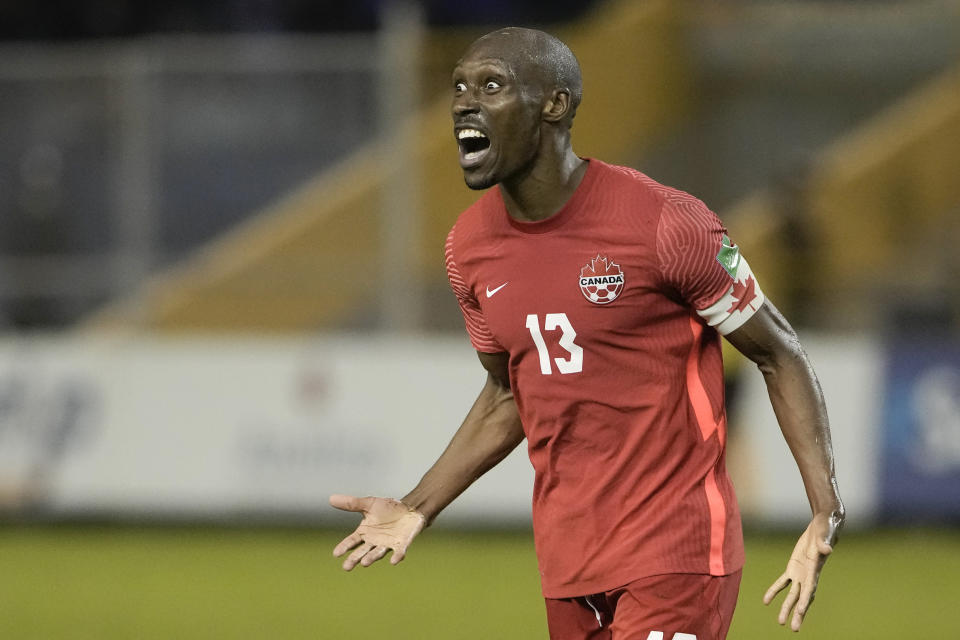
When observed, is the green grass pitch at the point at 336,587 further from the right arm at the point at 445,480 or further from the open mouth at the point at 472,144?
the open mouth at the point at 472,144

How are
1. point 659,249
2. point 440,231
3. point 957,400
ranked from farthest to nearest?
point 440,231 → point 957,400 → point 659,249

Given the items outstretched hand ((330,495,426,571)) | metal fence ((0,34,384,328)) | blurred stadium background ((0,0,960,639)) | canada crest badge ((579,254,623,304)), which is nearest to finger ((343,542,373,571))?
outstretched hand ((330,495,426,571))

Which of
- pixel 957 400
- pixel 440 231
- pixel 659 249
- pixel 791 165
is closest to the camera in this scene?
pixel 659 249

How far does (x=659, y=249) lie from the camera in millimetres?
4113

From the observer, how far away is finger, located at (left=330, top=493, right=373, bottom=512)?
4.37m

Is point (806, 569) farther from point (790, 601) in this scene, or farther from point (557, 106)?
point (557, 106)

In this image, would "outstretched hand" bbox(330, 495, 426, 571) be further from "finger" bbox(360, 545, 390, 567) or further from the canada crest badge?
Result: the canada crest badge

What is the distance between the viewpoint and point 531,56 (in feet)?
13.7

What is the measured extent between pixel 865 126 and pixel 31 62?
7041mm

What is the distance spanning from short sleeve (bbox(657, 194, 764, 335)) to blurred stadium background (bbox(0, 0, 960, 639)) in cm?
602

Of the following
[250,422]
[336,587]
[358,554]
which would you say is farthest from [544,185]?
[250,422]

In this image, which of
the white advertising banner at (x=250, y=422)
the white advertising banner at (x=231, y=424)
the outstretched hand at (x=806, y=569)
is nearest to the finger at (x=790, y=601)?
the outstretched hand at (x=806, y=569)

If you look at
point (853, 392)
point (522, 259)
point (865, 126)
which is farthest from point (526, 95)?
point (865, 126)

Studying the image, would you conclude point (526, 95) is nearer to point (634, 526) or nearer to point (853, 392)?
point (634, 526)
